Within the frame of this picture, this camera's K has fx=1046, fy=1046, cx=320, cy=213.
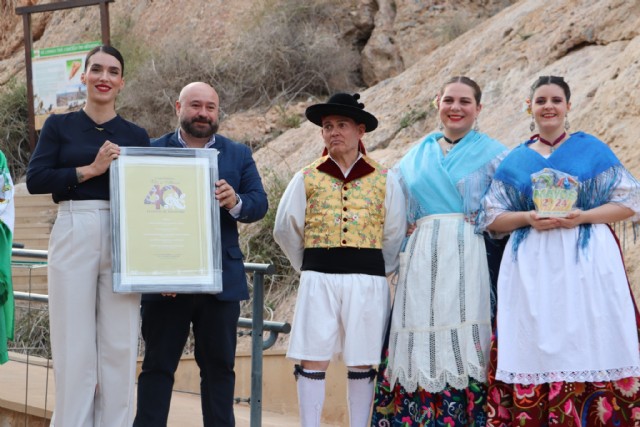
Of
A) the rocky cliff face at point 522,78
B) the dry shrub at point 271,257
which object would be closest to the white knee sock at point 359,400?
the rocky cliff face at point 522,78

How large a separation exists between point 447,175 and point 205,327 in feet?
5.38

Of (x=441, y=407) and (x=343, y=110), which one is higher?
(x=343, y=110)

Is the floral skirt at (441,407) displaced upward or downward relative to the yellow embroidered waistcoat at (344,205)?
downward

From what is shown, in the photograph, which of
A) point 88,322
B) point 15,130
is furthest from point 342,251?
point 15,130

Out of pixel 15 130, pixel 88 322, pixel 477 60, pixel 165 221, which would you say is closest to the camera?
pixel 88 322

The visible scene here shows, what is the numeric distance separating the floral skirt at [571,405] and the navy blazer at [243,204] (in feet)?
5.18

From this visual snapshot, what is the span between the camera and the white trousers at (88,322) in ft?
18.1

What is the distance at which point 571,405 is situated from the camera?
5547mm

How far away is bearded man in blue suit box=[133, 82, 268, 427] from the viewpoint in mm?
5789

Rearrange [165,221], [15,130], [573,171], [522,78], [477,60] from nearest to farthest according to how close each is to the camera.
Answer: [165,221] < [573,171] < [522,78] < [477,60] < [15,130]

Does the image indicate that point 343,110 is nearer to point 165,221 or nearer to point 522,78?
point 165,221

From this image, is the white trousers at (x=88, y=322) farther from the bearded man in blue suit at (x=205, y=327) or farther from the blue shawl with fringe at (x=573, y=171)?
the blue shawl with fringe at (x=573, y=171)

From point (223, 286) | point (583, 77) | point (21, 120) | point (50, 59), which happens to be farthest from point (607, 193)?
point (21, 120)

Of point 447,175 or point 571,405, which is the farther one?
point 447,175
